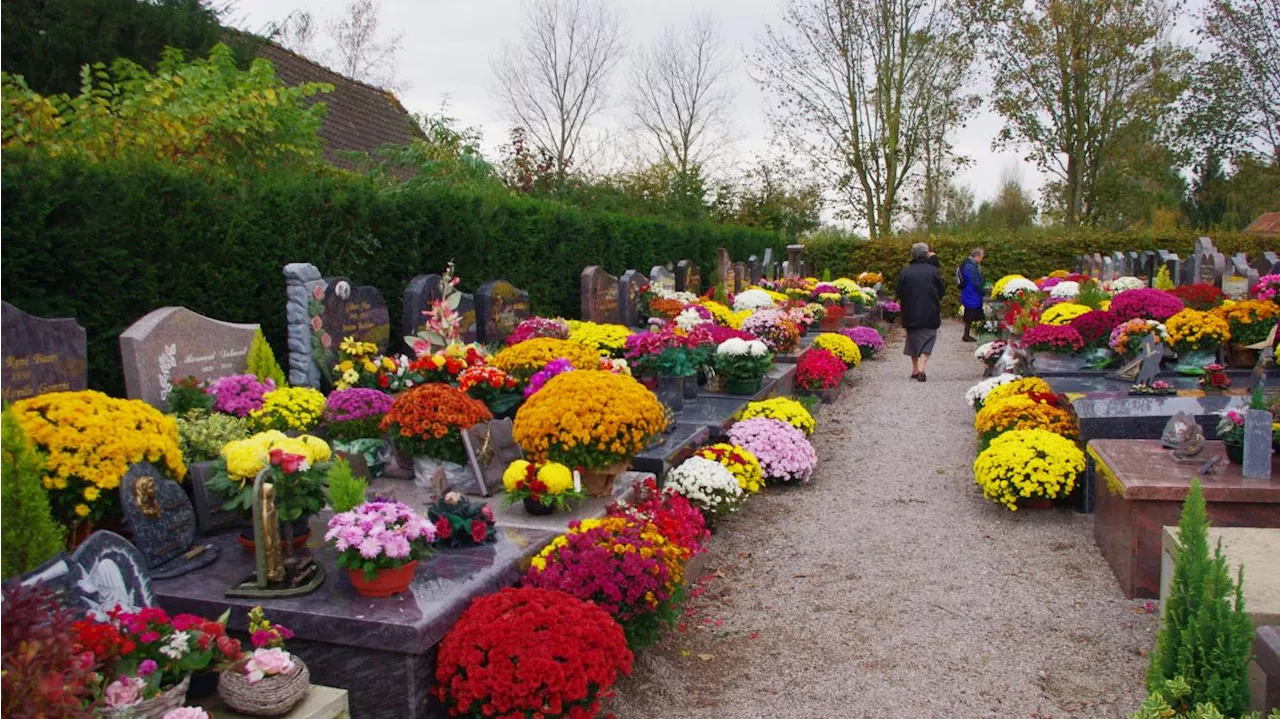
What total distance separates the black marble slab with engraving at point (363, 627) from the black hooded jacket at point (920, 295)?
9.98 metres

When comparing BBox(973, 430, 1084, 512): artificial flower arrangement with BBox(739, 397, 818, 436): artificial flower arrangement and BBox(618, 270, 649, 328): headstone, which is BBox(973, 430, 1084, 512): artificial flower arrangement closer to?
BBox(739, 397, 818, 436): artificial flower arrangement

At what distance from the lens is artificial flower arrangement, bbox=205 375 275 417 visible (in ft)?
19.2

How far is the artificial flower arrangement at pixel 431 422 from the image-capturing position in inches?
222

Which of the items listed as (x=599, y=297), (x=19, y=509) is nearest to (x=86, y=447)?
(x=19, y=509)

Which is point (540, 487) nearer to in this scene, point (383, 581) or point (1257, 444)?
point (383, 581)

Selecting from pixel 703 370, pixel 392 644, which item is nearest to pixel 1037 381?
pixel 703 370

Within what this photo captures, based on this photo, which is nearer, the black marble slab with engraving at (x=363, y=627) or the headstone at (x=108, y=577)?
the headstone at (x=108, y=577)

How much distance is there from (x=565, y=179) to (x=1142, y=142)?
784 inches

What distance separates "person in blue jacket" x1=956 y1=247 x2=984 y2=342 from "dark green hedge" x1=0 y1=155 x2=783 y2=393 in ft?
28.4

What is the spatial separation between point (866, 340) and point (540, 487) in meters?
11.5

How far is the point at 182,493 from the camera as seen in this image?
430 cm

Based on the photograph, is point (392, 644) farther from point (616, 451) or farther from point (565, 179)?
point (565, 179)

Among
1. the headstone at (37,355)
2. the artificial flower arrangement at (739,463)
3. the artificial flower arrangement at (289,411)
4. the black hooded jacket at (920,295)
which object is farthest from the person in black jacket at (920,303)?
the headstone at (37,355)

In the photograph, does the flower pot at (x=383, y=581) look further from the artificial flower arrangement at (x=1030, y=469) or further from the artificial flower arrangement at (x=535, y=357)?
the artificial flower arrangement at (x=1030, y=469)
